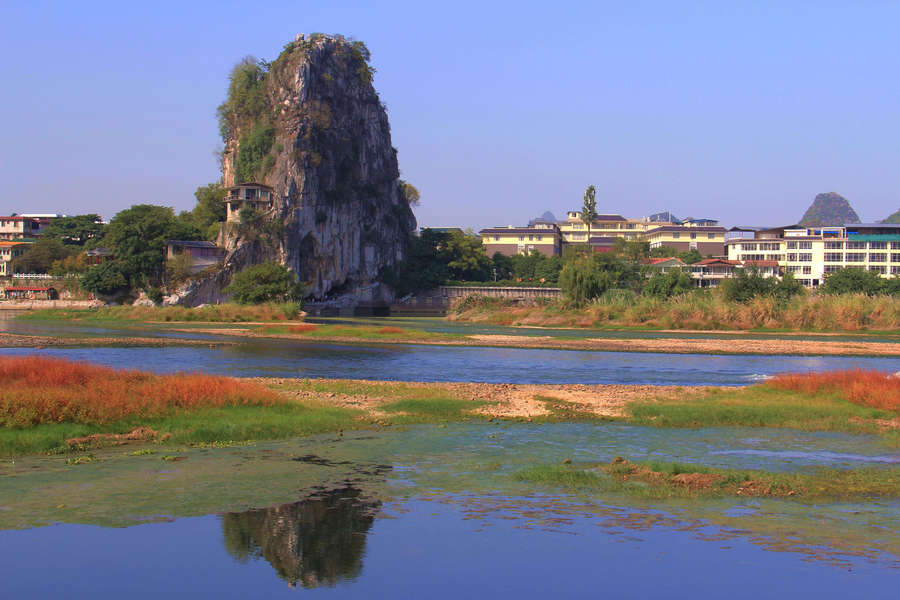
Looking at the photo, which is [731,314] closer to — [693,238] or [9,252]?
[693,238]

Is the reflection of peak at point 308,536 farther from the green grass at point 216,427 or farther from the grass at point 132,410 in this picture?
the grass at point 132,410

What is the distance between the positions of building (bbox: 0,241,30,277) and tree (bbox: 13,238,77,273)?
213 centimetres

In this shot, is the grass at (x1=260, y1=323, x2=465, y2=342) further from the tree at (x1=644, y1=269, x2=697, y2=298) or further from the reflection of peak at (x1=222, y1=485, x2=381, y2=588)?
the reflection of peak at (x1=222, y1=485, x2=381, y2=588)

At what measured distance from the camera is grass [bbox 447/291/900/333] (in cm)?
6875

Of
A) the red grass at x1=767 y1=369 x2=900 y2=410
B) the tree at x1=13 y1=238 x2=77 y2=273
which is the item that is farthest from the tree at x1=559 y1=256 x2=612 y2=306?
the tree at x1=13 y1=238 x2=77 y2=273

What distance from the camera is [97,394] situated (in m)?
19.5

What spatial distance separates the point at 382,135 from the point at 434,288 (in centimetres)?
3465

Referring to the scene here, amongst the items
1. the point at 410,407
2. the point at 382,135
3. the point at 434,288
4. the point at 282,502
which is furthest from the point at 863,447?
the point at 382,135

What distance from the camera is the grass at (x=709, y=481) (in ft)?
48.6

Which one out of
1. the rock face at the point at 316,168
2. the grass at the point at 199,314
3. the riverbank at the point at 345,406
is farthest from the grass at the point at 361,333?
the rock face at the point at 316,168

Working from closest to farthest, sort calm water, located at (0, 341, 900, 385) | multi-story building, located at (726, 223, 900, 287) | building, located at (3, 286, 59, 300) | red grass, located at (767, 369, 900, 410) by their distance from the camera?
red grass, located at (767, 369, 900, 410) → calm water, located at (0, 341, 900, 385) → building, located at (3, 286, 59, 300) → multi-story building, located at (726, 223, 900, 287)

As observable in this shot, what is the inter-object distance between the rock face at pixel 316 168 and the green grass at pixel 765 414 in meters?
94.4

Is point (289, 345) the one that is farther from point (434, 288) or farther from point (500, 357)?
point (434, 288)

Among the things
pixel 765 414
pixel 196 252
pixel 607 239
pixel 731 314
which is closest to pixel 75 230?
pixel 196 252
